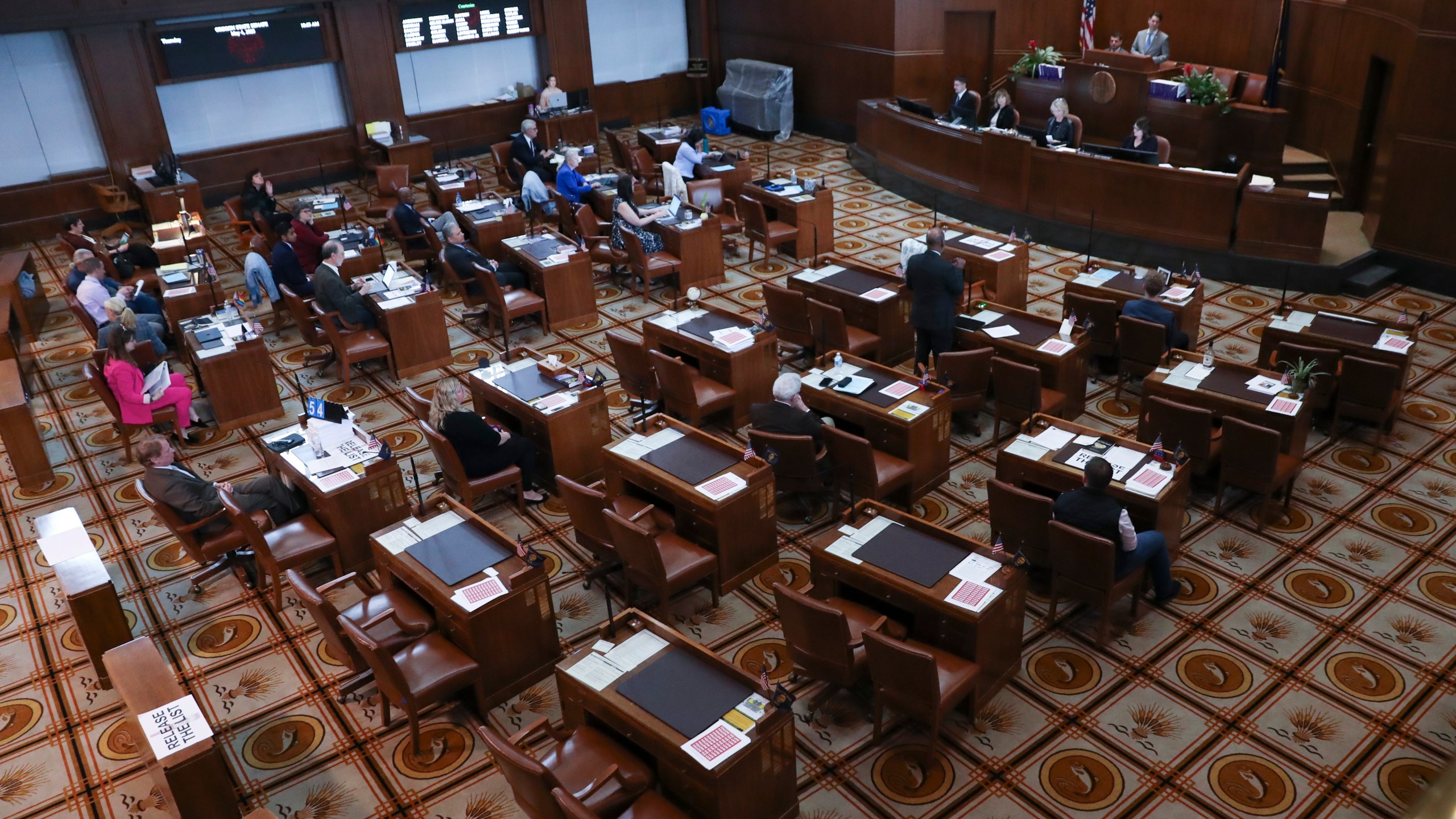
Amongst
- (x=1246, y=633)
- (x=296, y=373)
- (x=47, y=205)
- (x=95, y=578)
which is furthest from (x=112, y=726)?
(x=47, y=205)

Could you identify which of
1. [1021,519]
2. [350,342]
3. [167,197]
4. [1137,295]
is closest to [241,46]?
[167,197]

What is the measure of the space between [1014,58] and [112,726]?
50.1ft

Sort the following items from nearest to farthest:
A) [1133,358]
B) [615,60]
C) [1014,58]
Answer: [1133,358] < [1014,58] < [615,60]

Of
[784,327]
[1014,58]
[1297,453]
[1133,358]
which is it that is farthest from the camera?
[1014,58]

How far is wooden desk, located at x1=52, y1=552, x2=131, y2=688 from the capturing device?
6059 millimetres

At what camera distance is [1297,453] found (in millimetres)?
7227

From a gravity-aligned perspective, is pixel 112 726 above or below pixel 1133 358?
below

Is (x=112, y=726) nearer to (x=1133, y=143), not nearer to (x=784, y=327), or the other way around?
(x=784, y=327)

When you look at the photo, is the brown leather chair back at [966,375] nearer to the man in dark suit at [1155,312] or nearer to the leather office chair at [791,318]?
the man in dark suit at [1155,312]

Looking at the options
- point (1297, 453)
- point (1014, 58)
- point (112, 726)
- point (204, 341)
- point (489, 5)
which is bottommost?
point (112, 726)

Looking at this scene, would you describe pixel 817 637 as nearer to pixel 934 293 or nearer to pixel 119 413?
pixel 934 293

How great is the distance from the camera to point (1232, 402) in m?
7.40

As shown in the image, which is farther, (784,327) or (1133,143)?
(1133,143)

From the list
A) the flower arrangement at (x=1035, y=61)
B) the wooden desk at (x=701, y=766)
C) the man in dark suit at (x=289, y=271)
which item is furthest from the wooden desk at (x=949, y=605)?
the flower arrangement at (x=1035, y=61)
